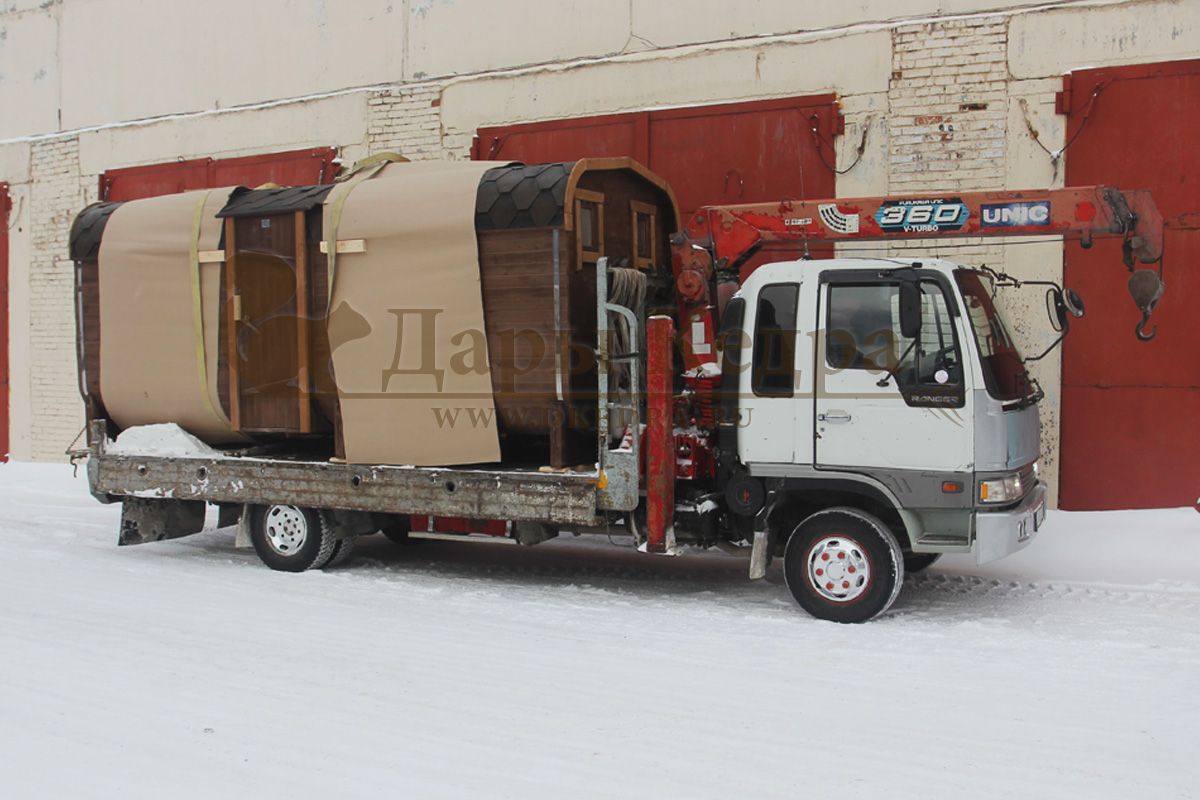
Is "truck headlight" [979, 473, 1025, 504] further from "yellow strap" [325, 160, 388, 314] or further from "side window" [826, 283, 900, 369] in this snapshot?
"yellow strap" [325, 160, 388, 314]

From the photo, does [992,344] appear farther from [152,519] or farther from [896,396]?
[152,519]

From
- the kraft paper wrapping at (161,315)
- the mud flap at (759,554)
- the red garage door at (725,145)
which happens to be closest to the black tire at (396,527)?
the kraft paper wrapping at (161,315)

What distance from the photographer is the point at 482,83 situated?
1258cm

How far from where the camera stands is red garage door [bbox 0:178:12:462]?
16141mm

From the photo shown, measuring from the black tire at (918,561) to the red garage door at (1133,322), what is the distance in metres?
2.84

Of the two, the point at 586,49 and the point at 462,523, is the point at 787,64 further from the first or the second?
the point at 462,523

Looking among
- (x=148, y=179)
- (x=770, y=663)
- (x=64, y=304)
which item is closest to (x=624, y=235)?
(x=770, y=663)

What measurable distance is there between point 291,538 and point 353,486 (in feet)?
2.92

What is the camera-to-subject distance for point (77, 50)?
51.5 feet

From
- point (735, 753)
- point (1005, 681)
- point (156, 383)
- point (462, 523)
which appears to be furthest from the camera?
point (156, 383)

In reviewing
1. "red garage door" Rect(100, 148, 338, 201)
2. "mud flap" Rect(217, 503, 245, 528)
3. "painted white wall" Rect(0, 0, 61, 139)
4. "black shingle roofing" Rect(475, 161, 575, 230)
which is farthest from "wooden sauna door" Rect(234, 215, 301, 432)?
"painted white wall" Rect(0, 0, 61, 139)

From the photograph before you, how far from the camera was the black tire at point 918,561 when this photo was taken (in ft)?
26.7

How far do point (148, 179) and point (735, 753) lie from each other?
13.2 metres

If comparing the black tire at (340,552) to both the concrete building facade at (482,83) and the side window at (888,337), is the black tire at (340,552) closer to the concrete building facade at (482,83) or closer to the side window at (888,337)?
the side window at (888,337)
